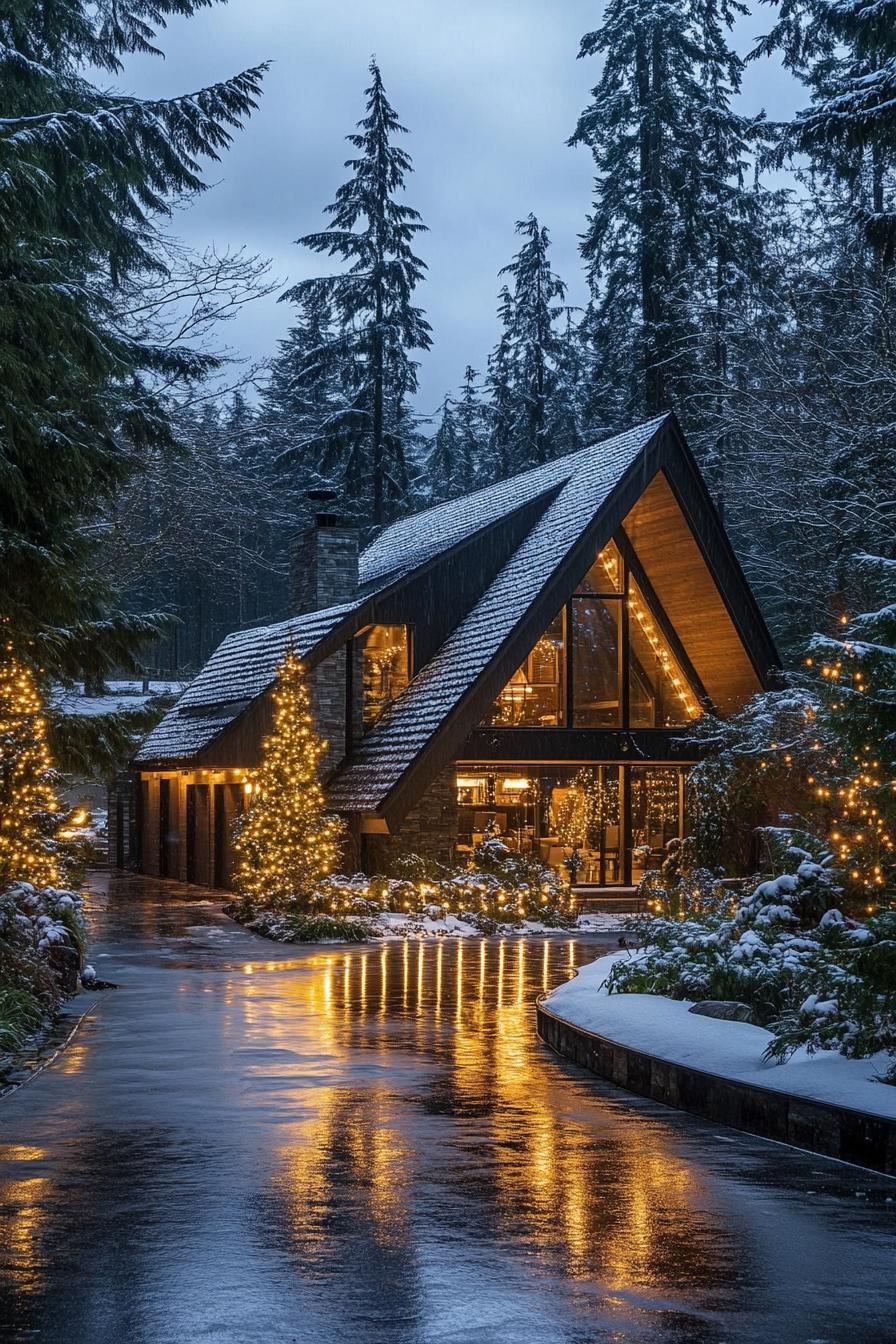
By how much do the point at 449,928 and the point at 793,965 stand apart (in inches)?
451

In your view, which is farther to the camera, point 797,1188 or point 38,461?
point 38,461

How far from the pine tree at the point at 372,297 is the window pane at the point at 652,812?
70.5 ft

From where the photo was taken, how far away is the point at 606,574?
2716 centimetres

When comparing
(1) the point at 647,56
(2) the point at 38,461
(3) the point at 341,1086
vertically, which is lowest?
(3) the point at 341,1086

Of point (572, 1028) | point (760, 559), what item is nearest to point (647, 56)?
point (760, 559)

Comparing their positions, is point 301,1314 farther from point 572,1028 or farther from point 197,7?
point 197,7

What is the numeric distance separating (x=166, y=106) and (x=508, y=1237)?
33.1 feet

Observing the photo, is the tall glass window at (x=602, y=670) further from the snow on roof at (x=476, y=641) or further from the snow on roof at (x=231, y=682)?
the snow on roof at (x=231, y=682)

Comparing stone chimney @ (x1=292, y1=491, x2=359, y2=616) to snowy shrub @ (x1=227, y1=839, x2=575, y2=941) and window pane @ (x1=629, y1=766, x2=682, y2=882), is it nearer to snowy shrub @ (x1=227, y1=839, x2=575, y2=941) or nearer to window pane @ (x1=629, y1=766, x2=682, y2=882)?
window pane @ (x1=629, y1=766, x2=682, y2=882)

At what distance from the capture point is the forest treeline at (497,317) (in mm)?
13328

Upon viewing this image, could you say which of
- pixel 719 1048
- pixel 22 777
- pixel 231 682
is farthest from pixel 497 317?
pixel 719 1048

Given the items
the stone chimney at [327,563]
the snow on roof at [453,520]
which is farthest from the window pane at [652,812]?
the stone chimney at [327,563]

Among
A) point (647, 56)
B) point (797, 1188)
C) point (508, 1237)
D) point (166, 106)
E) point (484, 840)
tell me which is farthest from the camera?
point (647, 56)

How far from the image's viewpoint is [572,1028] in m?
11.5
